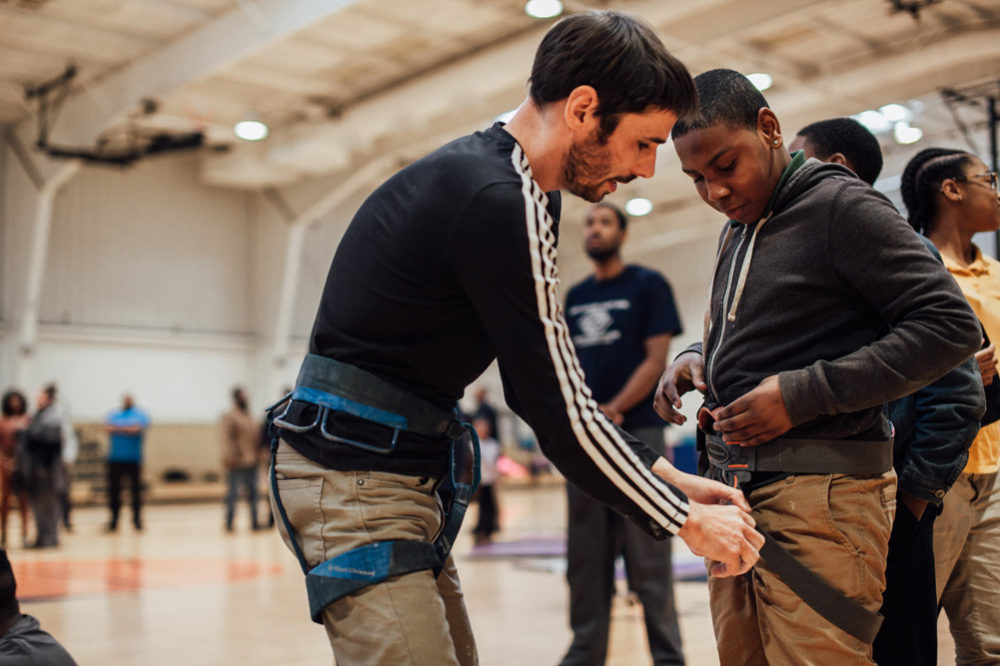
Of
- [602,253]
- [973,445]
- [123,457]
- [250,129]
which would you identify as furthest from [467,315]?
[250,129]

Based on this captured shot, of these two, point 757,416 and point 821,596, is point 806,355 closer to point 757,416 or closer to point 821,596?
point 757,416

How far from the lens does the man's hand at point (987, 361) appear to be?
2256mm

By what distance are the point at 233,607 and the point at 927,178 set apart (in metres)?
4.47

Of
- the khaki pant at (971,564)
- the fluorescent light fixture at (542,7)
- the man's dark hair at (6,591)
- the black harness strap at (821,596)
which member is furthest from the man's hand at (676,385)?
the fluorescent light fixture at (542,7)

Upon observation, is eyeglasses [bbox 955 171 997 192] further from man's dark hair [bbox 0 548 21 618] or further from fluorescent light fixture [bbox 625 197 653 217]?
fluorescent light fixture [bbox 625 197 653 217]

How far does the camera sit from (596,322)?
4.10 meters

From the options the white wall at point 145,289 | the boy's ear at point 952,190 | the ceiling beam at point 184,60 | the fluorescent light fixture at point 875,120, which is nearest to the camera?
the boy's ear at point 952,190

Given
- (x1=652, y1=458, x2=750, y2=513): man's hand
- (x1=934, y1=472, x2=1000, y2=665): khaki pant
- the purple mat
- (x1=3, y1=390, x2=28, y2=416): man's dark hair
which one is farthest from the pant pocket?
(x1=3, y1=390, x2=28, y2=416): man's dark hair

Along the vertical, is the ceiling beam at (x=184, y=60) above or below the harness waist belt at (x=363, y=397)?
above

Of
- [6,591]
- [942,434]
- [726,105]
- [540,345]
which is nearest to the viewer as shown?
[540,345]

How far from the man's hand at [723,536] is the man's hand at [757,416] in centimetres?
20

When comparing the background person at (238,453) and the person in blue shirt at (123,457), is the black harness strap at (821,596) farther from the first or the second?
the person in blue shirt at (123,457)

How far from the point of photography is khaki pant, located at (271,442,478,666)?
1542mm

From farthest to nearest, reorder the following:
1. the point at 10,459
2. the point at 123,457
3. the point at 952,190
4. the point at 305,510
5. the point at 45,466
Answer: the point at 123,457, the point at 10,459, the point at 45,466, the point at 952,190, the point at 305,510
